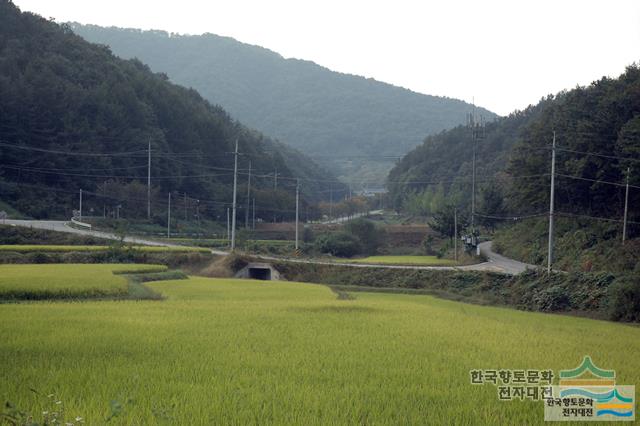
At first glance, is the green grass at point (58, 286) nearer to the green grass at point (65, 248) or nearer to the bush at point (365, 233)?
the green grass at point (65, 248)

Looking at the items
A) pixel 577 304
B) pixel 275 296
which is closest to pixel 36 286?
pixel 275 296

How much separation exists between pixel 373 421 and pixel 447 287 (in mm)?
28746

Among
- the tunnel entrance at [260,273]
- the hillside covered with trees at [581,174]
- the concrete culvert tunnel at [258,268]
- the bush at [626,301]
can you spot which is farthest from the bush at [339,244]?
the bush at [626,301]

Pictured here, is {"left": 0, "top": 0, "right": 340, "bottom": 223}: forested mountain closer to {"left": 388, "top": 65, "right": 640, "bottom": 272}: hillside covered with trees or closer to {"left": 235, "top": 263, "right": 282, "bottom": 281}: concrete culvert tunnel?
{"left": 235, "top": 263, "right": 282, "bottom": 281}: concrete culvert tunnel

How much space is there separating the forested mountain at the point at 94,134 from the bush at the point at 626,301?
48.2 m

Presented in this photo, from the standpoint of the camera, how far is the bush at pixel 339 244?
55.3 meters

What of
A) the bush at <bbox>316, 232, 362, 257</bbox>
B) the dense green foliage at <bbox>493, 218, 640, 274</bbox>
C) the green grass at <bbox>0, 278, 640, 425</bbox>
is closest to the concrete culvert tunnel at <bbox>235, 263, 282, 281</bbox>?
the bush at <bbox>316, 232, 362, 257</bbox>

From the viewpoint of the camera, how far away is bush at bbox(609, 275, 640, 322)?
23.9 metres

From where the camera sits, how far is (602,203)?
144 ft

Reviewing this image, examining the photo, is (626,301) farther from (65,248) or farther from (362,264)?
Answer: (65,248)

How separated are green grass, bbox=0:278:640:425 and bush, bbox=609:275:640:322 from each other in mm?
7161

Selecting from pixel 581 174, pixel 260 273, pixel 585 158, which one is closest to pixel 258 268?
pixel 260 273

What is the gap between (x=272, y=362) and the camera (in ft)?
34.2

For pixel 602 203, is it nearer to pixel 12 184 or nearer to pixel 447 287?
pixel 447 287
